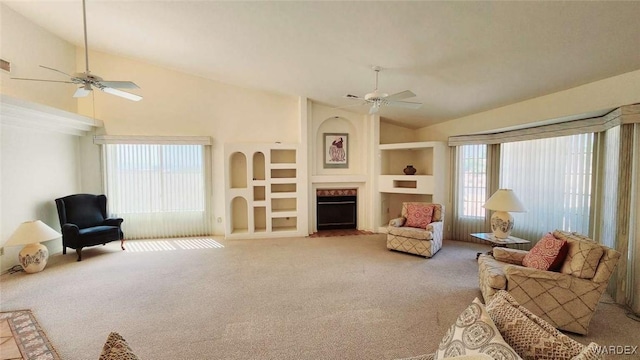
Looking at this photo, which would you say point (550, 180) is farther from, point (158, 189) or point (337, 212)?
point (158, 189)

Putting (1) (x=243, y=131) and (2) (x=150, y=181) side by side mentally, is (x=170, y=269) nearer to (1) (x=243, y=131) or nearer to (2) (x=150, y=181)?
(2) (x=150, y=181)

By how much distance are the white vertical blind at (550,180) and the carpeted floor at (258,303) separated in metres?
1.13

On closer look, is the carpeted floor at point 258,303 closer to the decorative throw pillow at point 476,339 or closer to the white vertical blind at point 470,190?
the white vertical blind at point 470,190

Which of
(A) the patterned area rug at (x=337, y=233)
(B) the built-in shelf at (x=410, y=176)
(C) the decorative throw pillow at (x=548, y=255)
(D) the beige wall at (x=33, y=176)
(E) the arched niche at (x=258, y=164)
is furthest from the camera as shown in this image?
(E) the arched niche at (x=258, y=164)

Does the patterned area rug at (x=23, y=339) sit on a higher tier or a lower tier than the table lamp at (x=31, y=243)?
lower

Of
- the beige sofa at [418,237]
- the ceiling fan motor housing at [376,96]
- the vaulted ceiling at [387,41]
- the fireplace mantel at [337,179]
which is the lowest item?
the beige sofa at [418,237]

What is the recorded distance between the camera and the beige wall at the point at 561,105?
2.97 meters

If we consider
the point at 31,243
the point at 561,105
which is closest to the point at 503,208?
the point at 561,105

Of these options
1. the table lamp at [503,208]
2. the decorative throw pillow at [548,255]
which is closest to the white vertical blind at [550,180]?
the table lamp at [503,208]

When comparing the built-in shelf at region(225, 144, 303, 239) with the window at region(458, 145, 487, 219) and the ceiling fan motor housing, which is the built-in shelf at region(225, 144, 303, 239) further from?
the window at region(458, 145, 487, 219)

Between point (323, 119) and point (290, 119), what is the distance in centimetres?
77

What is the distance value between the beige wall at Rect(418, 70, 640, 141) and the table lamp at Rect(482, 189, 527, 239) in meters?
1.15

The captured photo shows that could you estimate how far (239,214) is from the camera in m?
6.59

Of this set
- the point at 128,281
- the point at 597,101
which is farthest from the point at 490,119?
the point at 128,281
